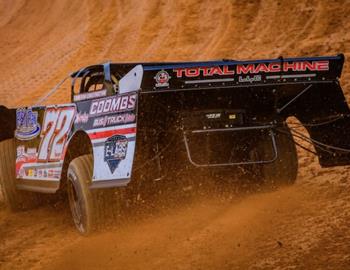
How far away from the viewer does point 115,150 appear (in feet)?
17.1

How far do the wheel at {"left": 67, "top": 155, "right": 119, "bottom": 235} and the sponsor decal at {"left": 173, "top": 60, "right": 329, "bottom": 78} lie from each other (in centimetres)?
126

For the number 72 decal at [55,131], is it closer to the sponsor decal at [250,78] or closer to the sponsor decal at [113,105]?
the sponsor decal at [113,105]

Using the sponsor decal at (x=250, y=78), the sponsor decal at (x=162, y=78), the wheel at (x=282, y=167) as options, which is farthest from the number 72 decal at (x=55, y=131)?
the wheel at (x=282, y=167)

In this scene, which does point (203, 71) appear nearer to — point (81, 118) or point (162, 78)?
point (162, 78)

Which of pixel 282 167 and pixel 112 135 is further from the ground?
pixel 112 135

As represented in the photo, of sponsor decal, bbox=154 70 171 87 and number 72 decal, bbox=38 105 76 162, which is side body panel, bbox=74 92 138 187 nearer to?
sponsor decal, bbox=154 70 171 87

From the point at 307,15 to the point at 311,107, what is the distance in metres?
11.6

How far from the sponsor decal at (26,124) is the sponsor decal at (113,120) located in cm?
155

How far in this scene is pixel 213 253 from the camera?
185 inches

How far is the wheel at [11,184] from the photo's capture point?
292 inches

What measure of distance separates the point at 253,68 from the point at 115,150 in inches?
54.7

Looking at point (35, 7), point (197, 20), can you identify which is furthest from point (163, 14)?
point (35, 7)

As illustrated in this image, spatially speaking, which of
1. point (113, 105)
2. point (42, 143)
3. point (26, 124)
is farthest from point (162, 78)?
point (26, 124)

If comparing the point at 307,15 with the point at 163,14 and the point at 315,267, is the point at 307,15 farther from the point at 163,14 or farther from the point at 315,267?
the point at 315,267
